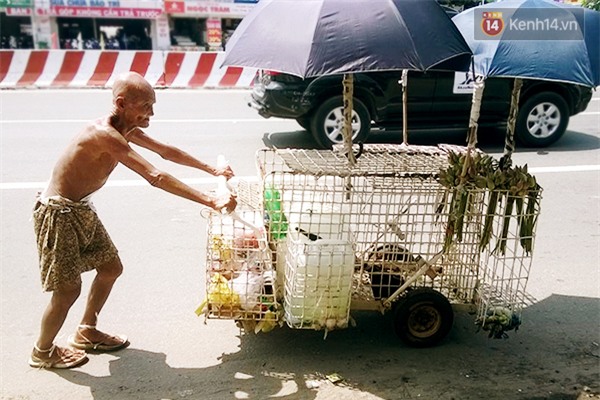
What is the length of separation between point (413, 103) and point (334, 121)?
119 cm

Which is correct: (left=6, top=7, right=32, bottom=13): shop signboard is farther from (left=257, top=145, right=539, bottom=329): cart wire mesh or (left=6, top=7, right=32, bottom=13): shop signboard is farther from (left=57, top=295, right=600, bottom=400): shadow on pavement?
(left=57, top=295, right=600, bottom=400): shadow on pavement

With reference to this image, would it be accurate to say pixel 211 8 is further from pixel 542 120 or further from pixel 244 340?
pixel 244 340

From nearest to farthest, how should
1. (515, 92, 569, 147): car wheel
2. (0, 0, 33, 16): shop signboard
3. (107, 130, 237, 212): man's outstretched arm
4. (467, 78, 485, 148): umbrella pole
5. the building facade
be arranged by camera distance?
(107, 130, 237, 212): man's outstretched arm, (467, 78, 485, 148): umbrella pole, (515, 92, 569, 147): car wheel, (0, 0, 33, 16): shop signboard, the building facade

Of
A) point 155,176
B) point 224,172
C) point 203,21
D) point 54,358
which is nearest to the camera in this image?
point 155,176

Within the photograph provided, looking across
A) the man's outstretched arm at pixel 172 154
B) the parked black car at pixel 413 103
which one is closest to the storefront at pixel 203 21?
the parked black car at pixel 413 103

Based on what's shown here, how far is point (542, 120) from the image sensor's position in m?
8.90

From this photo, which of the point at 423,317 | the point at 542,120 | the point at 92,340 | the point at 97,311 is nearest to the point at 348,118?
the point at 423,317

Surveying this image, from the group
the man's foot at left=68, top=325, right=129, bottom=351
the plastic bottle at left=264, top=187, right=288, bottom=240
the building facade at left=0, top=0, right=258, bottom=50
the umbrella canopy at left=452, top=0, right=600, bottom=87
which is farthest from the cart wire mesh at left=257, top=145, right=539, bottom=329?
the building facade at left=0, top=0, right=258, bottom=50

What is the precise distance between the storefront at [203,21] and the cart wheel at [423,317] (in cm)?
2397

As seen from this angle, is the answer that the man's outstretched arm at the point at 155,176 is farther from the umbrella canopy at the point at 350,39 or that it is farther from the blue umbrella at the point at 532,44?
the blue umbrella at the point at 532,44

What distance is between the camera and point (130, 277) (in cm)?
452

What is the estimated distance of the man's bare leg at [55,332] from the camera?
316 cm

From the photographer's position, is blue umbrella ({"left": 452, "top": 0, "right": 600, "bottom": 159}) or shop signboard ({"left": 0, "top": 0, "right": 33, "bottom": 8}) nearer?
blue umbrella ({"left": 452, "top": 0, "right": 600, "bottom": 159})

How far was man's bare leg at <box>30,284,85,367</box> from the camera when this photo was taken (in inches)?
124
